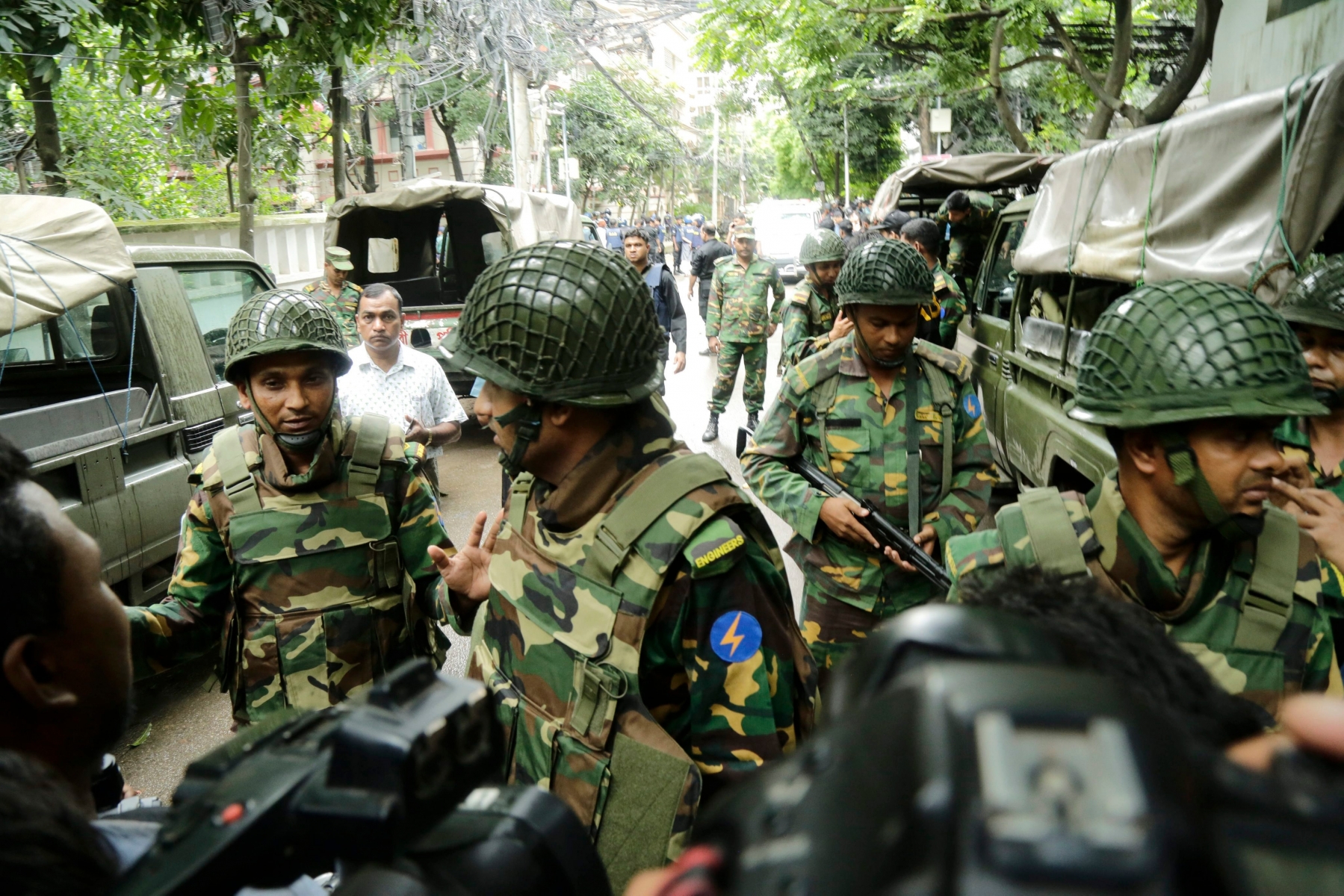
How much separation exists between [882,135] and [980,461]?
997 inches

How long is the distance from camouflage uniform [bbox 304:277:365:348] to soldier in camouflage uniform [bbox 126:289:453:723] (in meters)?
4.88

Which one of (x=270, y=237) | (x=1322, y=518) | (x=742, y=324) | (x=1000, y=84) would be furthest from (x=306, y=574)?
(x=270, y=237)

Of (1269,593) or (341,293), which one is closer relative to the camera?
(1269,593)

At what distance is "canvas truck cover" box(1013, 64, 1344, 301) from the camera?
2.93 metres

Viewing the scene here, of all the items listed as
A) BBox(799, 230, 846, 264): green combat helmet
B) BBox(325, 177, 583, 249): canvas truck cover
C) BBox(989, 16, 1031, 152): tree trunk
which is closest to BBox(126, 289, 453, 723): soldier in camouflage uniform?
BBox(799, 230, 846, 264): green combat helmet

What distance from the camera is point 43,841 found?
2.46 ft

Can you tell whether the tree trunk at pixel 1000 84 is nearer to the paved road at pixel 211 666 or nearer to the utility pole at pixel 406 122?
the paved road at pixel 211 666

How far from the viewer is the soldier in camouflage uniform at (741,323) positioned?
29.1 ft

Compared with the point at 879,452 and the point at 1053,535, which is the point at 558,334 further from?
the point at 879,452

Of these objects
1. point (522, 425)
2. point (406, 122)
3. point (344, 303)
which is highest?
point (406, 122)

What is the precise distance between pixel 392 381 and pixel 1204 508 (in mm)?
4230

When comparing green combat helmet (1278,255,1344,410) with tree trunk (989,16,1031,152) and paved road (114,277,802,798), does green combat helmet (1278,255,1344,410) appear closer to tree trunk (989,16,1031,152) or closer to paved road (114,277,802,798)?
paved road (114,277,802,798)

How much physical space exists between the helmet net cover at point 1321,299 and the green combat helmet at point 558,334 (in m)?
1.88

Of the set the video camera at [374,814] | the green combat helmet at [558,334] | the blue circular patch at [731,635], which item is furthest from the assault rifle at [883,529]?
the video camera at [374,814]
